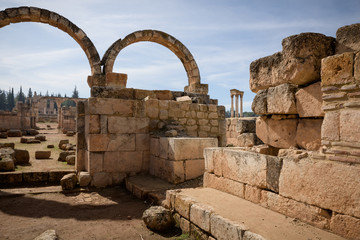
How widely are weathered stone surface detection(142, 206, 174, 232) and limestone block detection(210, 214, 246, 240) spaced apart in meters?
0.88

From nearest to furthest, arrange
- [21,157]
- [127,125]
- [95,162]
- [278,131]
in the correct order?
[278,131]
[95,162]
[127,125]
[21,157]

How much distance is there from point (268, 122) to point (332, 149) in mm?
1077

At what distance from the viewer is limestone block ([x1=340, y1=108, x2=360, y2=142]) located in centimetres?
203

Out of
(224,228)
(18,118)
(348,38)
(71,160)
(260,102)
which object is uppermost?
(348,38)

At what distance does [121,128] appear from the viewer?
586 cm

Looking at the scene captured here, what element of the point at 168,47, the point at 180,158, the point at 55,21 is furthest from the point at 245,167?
the point at 55,21

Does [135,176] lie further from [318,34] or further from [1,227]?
[318,34]

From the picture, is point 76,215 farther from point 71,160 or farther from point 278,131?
point 71,160

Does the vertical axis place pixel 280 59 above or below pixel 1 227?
above

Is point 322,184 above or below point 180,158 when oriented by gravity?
above

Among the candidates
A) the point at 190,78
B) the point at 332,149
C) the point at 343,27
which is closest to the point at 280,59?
the point at 343,27

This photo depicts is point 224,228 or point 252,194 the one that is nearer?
point 224,228

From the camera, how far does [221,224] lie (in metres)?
2.60

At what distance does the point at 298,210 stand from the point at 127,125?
4377 millimetres
